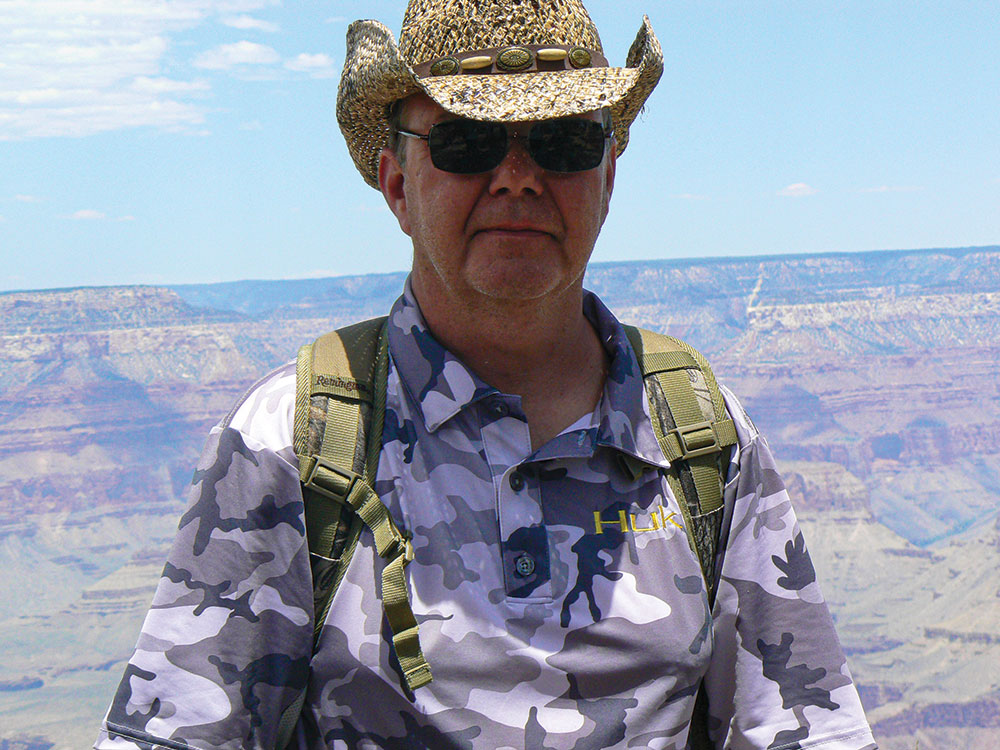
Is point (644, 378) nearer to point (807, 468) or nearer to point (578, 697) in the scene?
point (578, 697)

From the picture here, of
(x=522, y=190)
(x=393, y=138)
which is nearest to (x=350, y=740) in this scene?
(x=522, y=190)

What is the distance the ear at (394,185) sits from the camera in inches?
105

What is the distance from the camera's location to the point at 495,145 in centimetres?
243

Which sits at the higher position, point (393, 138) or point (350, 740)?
point (393, 138)

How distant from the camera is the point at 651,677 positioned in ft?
7.70

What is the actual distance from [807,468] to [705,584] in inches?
7310

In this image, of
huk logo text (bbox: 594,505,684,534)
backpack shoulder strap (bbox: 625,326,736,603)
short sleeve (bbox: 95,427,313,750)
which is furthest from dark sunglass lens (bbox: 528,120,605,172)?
short sleeve (bbox: 95,427,313,750)

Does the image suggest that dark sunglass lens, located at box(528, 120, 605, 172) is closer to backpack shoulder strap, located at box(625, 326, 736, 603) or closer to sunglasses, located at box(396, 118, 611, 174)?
sunglasses, located at box(396, 118, 611, 174)

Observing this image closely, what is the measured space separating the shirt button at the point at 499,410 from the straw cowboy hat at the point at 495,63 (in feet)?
2.09

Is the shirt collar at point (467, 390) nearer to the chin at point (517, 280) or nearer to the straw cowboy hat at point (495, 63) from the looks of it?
the chin at point (517, 280)

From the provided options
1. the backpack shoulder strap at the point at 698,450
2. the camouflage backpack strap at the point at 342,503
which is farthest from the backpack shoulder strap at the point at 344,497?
the backpack shoulder strap at the point at 698,450

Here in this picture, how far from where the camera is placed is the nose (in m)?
2.41

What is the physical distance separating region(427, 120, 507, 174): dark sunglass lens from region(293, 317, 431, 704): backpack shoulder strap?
564 mm

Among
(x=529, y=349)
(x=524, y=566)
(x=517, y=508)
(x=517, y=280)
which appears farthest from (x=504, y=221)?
(x=524, y=566)
